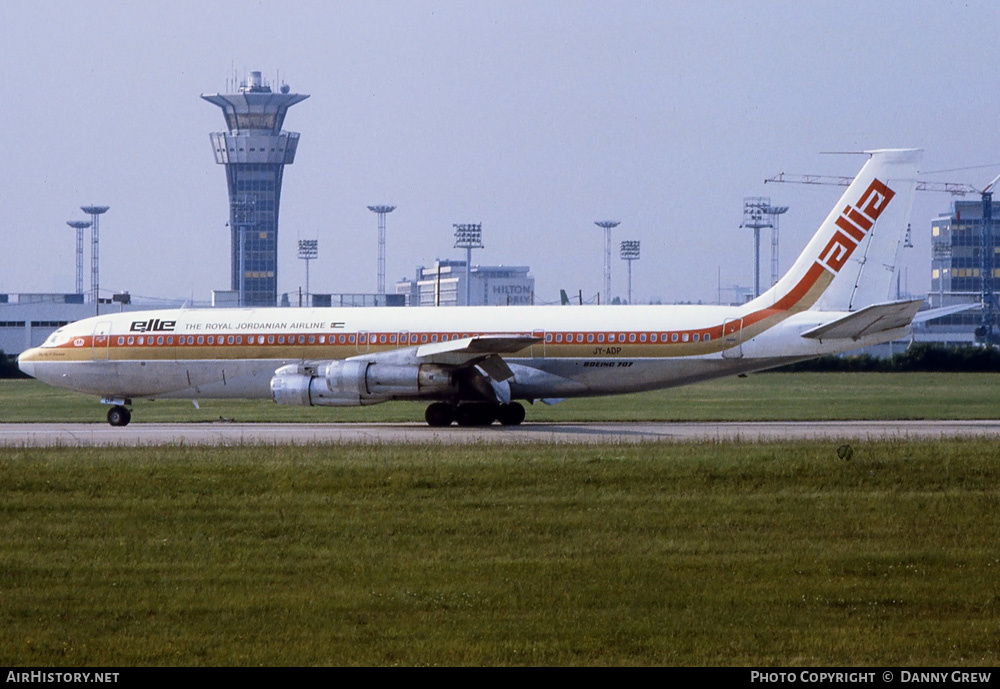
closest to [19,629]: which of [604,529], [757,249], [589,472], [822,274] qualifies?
[604,529]

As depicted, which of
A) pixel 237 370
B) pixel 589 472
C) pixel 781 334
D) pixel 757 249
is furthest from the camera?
pixel 757 249

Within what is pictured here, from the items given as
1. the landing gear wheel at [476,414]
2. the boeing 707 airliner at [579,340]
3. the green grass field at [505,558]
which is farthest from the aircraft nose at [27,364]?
the green grass field at [505,558]

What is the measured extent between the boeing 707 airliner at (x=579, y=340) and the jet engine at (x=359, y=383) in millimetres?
36

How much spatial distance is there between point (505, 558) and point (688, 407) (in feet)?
96.1

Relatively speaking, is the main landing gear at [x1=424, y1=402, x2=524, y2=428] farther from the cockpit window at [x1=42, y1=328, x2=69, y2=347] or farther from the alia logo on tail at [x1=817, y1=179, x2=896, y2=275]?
the cockpit window at [x1=42, y1=328, x2=69, y2=347]

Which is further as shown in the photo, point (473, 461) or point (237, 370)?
point (237, 370)

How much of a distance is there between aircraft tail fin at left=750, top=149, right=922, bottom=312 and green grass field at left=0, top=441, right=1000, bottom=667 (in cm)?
1121

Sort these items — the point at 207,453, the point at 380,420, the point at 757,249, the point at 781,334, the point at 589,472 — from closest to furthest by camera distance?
the point at 589,472 → the point at 207,453 → the point at 781,334 → the point at 380,420 → the point at 757,249

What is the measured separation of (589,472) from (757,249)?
139402mm

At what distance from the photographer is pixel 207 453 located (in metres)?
24.3

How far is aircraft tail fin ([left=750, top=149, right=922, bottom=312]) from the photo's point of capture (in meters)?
33.9

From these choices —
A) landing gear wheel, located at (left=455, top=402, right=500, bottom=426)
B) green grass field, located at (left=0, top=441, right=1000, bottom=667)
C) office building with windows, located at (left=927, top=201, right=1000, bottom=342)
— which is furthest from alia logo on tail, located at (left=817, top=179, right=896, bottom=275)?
office building with windows, located at (left=927, top=201, right=1000, bottom=342)

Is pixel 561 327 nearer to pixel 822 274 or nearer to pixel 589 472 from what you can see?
pixel 822 274

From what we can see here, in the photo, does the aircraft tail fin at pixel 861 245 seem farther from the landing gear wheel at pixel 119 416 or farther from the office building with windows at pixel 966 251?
the office building with windows at pixel 966 251
